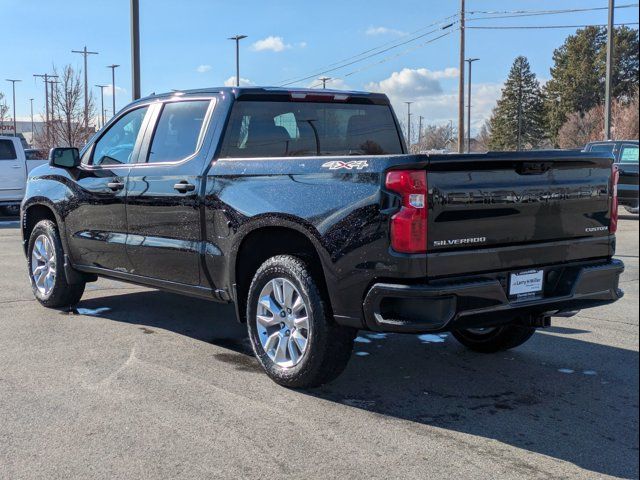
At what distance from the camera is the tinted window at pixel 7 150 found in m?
17.8

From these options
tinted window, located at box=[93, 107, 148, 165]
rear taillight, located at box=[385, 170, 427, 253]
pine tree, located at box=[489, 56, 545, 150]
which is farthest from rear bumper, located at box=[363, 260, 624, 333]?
pine tree, located at box=[489, 56, 545, 150]

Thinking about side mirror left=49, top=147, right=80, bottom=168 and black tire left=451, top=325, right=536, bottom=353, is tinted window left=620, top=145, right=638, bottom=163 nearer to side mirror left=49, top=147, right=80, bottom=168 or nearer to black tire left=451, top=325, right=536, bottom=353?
black tire left=451, top=325, right=536, bottom=353

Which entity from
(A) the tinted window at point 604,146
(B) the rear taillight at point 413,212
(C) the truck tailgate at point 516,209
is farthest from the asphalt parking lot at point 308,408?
(A) the tinted window at point 604,146

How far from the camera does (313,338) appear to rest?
4.21 meters

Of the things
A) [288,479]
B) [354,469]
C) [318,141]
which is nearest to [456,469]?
[354,469]

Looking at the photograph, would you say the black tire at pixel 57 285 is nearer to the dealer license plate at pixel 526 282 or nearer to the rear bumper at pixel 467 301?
the rear bumper at pixel 467 301

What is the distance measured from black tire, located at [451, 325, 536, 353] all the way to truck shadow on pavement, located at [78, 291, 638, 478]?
3.4 inches

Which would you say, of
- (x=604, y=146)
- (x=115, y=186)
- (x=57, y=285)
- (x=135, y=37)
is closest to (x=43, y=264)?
(x=57, y=285)

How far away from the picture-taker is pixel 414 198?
3701mm

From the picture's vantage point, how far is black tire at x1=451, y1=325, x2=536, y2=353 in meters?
5.20

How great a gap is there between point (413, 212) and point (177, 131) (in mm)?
2502

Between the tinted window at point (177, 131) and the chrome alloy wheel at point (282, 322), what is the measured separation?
1.37 m

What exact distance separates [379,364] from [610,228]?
185cm

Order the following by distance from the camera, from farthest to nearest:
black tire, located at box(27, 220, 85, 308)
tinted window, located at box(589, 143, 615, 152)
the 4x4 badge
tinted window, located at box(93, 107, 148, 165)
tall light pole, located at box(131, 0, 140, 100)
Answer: tinted window, located at box(589, 143, 615, 152), tall light pole, located at box(131, 0, 140, 100), black tire, located at box(27, 220, 85, 308), tinted window, located at box(93, 107, 148, 165), the 4x4 badge
